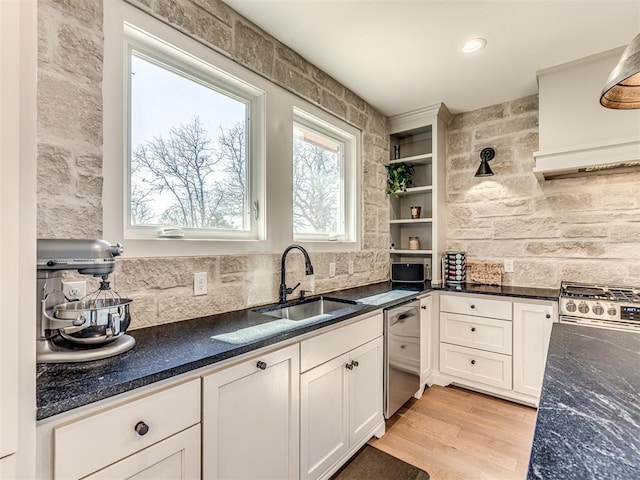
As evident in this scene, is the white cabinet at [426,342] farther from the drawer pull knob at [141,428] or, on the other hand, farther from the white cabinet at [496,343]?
the drawer pull knob at [141,428]

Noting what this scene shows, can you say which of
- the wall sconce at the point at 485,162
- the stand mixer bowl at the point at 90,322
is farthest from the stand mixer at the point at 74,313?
the wall sconce at the point at 485,162

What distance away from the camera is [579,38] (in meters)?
2.07

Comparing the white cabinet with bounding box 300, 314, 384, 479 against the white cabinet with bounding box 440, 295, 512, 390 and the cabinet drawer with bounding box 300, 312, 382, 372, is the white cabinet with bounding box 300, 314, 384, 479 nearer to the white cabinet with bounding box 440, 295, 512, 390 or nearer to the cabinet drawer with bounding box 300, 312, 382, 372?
the cabinet drawer with bounding box 300, 312, 382, 372

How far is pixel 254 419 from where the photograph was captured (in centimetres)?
126

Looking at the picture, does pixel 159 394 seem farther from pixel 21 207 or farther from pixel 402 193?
pixel 402 193

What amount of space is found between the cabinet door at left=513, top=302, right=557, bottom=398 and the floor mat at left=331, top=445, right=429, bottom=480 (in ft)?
3.95

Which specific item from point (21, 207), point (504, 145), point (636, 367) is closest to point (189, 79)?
point (21, 207)

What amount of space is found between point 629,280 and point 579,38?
180cm

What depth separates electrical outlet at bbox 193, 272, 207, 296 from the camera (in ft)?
5.43

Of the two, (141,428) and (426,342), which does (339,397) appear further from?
(426,342)

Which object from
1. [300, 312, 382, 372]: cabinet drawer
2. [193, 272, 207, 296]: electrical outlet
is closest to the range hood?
[300, 312, 382, 372]: cabinet drawer

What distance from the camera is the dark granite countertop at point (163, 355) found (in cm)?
83

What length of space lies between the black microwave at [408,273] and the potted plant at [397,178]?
77 centimetres

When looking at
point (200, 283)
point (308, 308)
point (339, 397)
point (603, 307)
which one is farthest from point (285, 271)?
point (603, 307)
